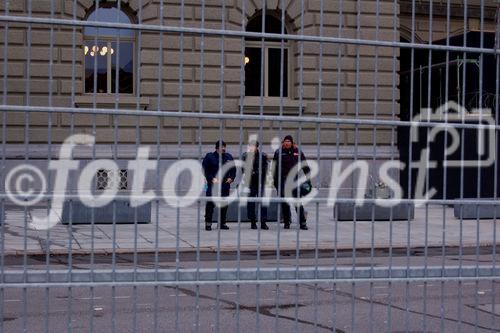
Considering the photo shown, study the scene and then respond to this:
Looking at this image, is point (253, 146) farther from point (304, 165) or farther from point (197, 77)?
point (197, 77)

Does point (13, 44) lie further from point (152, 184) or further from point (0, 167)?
point (152, 184)

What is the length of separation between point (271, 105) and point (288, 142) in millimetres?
216

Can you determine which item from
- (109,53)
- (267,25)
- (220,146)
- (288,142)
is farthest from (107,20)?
(288,142)

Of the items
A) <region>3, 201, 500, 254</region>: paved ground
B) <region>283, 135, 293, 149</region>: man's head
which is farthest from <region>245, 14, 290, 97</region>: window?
<region>3, 201, 500, 254</region>: paved ground

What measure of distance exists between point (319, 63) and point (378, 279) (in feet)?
3.29

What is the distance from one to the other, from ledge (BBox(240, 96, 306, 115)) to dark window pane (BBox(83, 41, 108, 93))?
614 millimetres

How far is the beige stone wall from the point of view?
148 inches

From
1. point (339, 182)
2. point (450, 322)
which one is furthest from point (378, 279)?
point (450, 322)

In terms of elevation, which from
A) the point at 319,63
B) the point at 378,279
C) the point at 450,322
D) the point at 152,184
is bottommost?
the point at 450,322

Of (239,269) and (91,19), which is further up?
(91,19)

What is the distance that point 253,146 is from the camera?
422 cm

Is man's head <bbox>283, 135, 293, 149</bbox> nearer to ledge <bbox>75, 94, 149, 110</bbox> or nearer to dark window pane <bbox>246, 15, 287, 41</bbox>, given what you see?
dark window pane <bbox>246, 15, 287, 41</bbox>

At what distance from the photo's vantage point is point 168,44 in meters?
4.02

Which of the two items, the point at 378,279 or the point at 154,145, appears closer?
the point at 154,145
